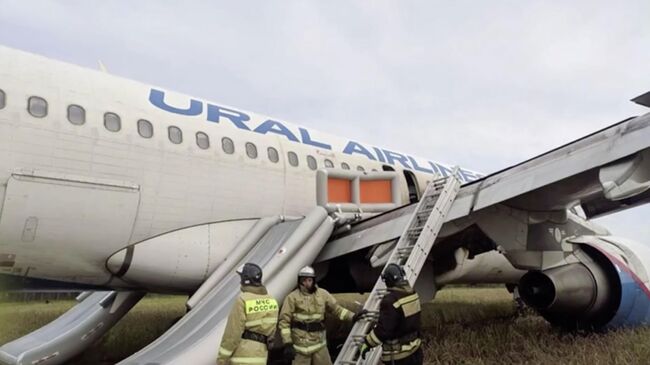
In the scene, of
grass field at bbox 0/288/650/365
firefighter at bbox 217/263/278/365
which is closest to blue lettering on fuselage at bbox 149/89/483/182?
grass field at bbox 0/288/650/365

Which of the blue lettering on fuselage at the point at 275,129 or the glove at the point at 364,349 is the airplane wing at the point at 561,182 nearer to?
the glove at the point at 364,349

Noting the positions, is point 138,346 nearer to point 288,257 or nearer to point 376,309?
point 288,257

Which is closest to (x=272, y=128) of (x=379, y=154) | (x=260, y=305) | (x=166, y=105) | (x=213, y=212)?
(x=166, y=105)

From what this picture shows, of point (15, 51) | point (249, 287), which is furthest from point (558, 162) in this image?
point (15, 51)

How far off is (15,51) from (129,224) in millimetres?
2321

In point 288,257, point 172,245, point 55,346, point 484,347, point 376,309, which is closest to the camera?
point 376,309

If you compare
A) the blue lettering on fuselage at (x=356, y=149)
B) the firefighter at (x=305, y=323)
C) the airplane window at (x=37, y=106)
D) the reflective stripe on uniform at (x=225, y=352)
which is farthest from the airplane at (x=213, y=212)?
the blue lettering on fuselage at (x=356, y=149)

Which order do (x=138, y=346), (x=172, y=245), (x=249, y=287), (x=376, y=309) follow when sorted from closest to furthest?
(x=249, y=287), (x=376, y=309), (x=172, y=245), (x=138, y=346)

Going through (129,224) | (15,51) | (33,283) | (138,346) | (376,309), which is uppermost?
(15,51)

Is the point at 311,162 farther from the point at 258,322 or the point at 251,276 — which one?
the point at 258,322

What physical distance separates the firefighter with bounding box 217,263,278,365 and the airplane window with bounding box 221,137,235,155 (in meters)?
3.16

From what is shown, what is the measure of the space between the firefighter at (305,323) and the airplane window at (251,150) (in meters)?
2.84

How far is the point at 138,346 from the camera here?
10.1 meters

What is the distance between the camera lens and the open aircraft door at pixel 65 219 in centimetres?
576
